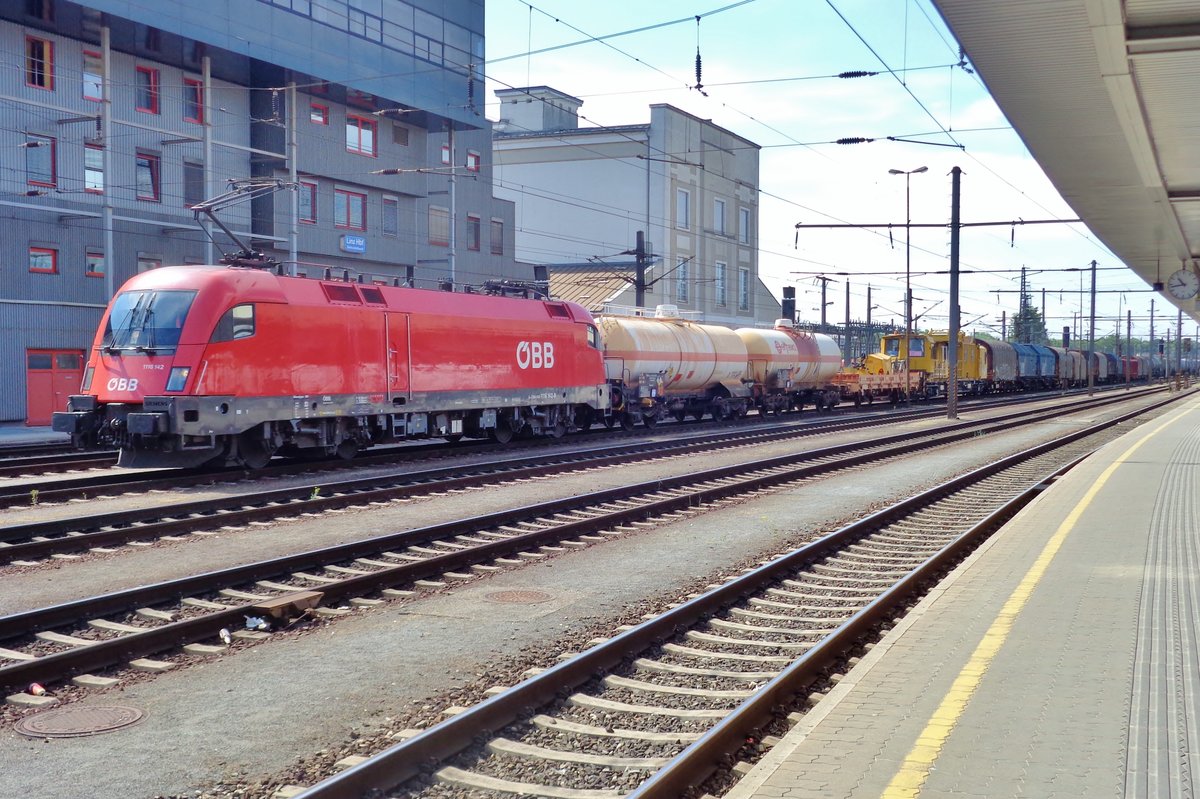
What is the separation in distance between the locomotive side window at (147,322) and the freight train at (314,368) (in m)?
0.02

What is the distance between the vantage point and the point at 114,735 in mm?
5816

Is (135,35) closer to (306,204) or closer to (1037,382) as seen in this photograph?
(306,204)

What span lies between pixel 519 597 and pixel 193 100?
29.8 metres

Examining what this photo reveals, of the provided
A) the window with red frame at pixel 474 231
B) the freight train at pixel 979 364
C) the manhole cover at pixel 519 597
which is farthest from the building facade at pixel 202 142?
the freight train at pixel 979 364

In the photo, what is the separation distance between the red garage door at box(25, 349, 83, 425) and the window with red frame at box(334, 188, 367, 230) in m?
10.7

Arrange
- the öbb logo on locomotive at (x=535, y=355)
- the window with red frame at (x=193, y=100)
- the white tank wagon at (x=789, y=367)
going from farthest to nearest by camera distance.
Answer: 1. the white tank wagon at (x=789, y=367)
2. the window with red frame at (x=193, y=100)
3. the öbb logo on locomotive at (x=535, y=355)

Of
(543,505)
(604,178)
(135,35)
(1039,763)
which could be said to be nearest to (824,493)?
→ (543,505)

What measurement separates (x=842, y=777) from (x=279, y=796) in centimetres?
253

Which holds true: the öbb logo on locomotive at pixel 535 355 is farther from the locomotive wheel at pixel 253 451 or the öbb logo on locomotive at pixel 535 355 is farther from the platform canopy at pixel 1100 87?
the platform canopy at pixel 1100 87

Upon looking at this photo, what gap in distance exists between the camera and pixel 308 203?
123 ft

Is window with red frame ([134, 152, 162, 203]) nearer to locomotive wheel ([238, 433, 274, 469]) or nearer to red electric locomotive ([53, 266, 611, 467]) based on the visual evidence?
red electric locomotive ([53, 266, 611, 467])

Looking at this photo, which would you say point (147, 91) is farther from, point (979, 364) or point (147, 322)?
point (979, 364)

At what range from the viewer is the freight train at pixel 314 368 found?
54.2ft

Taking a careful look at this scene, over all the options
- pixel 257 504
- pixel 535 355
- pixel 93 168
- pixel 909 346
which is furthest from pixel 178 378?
pixel 909 346
